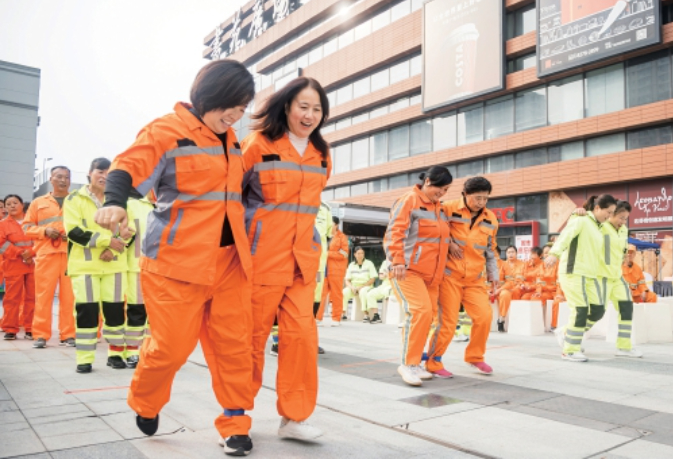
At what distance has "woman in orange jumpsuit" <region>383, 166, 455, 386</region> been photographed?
487 centimetres

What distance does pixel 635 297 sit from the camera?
964 cm

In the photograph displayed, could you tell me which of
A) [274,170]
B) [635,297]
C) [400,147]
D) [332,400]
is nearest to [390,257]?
[332,400]

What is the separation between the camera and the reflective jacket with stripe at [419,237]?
5.01 metres

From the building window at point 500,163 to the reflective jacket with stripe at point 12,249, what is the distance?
2433cm

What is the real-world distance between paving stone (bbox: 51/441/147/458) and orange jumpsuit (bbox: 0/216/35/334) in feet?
20.2

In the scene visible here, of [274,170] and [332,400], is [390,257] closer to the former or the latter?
[332,400]

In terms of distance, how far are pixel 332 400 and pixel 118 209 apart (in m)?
2.21

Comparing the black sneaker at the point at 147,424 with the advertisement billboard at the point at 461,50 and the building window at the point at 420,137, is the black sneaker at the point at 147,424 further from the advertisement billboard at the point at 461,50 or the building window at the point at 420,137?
the building window at the point at 420,137

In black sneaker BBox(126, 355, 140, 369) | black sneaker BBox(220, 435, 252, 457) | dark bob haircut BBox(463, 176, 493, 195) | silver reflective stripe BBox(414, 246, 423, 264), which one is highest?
dark bob haircut BBox(463, 176, 493, 195)

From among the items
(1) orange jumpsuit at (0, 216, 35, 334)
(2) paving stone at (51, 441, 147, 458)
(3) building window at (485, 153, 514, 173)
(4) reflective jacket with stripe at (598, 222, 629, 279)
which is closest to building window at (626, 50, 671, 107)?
(3) building window at (485, 153, 514, 173)

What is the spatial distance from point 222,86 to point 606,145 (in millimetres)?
25182

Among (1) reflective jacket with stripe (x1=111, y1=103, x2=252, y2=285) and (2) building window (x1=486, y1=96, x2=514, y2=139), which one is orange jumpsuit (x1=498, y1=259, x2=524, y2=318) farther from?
(2) building window (x1=486, y1=96, x2=514, y2=139)

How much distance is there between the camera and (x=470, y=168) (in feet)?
99.5

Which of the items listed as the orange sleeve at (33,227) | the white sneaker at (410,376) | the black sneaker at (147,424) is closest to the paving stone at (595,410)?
the white sneaker at (410,376)
